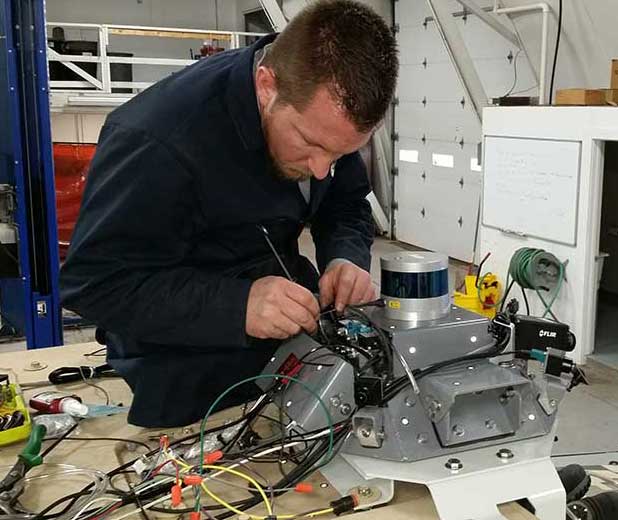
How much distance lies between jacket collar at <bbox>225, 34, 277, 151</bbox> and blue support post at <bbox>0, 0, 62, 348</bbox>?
1908mm

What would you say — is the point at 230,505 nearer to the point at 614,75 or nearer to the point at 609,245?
the point at 614,75

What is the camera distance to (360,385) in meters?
0.99

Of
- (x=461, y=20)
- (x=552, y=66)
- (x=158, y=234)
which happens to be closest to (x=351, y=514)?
(x=158, y=234)

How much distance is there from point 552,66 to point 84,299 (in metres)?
3.59

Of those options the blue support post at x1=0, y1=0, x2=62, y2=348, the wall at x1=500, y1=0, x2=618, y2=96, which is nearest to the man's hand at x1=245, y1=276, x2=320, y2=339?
the blue support post at x1=0, y1=0, x2=62, y2=348

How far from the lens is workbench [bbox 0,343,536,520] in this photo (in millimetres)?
978

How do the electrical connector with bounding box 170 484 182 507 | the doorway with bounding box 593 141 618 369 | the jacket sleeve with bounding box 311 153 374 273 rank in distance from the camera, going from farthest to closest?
the doorway with bounding box 593 141 618 369 < the jacket sleeve with bounding box 311 153 374 273 < the electrical connector with bounding box 170 484 182 507

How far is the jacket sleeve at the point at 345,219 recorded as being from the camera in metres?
1.52

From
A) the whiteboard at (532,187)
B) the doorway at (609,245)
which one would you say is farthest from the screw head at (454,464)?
the doorway at (609,245)

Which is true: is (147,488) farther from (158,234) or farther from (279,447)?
(158,234)

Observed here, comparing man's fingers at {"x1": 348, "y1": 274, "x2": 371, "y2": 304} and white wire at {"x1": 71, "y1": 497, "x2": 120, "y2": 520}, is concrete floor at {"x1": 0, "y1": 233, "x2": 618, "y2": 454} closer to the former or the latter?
man's fingers at {"x1": 348, "y1": 274, "x2": 371, "y2": 304}

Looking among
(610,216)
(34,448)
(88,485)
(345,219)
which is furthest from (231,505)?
(610,216)

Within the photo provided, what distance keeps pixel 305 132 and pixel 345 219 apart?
0.49m

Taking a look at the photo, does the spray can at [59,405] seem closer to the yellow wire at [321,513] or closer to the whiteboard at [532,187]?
the yellow wire at [321,513]
